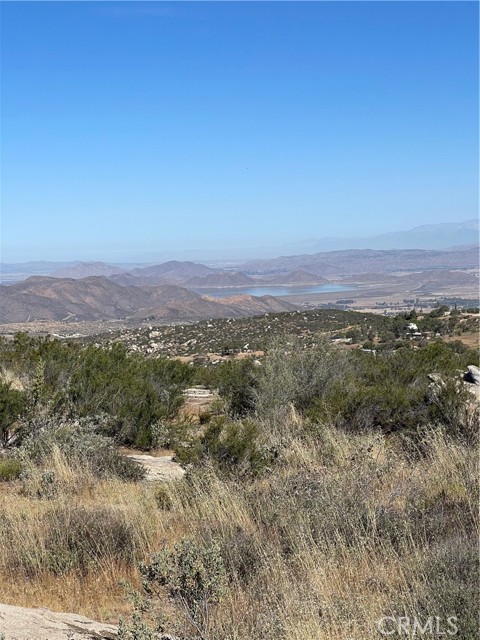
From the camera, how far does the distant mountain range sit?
463 feet

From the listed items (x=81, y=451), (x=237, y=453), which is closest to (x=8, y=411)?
(x=81, y=451)

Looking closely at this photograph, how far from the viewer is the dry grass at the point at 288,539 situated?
3502mm

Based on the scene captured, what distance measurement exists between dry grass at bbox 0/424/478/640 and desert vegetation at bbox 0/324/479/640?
0.06ft

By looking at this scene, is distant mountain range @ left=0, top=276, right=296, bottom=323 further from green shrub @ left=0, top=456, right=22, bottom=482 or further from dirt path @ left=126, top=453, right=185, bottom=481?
green shrub @ left=0, top=456, right=22, bottom=482

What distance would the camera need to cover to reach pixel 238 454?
23.7 feet

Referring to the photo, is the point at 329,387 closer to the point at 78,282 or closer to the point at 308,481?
the point at 308,481

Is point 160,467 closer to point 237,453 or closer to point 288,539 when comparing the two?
point 237,453

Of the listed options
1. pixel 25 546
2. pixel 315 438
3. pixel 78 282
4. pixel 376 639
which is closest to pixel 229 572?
pixel 376 639

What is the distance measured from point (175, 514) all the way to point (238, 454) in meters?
1.76

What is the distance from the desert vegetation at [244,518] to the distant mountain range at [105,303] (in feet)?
383

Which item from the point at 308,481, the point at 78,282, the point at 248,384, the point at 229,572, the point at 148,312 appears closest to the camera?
the point at 229,572

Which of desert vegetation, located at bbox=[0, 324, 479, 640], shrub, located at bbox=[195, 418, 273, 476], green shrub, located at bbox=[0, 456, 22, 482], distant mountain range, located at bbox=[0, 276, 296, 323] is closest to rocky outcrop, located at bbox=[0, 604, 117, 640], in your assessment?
desert vegetation, located at bbox=[0, 324, 479, 640]
